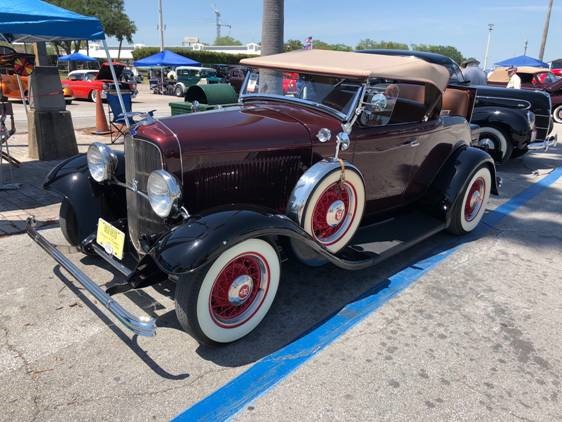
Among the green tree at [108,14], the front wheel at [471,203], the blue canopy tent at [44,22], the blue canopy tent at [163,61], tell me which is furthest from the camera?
the green tree at [108,14]

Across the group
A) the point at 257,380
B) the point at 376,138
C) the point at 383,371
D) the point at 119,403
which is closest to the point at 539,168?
the point at 376,138

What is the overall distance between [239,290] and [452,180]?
103 inches

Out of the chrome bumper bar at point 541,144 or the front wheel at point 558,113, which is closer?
the chrome bumper bar at point 541,144

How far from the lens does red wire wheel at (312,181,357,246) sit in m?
3.14

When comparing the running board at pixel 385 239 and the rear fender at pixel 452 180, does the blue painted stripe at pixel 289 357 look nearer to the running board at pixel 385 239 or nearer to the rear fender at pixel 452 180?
the running board at pixel 385 239

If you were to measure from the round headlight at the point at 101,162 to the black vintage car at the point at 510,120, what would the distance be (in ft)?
20.9

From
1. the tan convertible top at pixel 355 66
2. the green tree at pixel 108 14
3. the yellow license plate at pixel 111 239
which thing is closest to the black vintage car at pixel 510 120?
the tan convertible top at pixel 355 66

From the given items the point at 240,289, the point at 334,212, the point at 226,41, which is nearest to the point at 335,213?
the point at 334,212

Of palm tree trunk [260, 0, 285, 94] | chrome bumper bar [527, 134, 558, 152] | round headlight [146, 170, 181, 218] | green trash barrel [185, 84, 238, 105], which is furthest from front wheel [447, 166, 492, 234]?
green trash barrel [185, 84, 238, 105]

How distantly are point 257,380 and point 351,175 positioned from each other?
1545mm

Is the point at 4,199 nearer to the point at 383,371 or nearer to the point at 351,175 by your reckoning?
the point at 351,175

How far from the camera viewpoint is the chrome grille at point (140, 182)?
9.20ft

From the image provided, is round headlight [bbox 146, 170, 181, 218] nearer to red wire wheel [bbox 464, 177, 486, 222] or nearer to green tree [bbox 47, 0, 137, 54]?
red wire wheel [bbox 464, 177, 486, 222]

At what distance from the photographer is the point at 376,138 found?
3.59m
